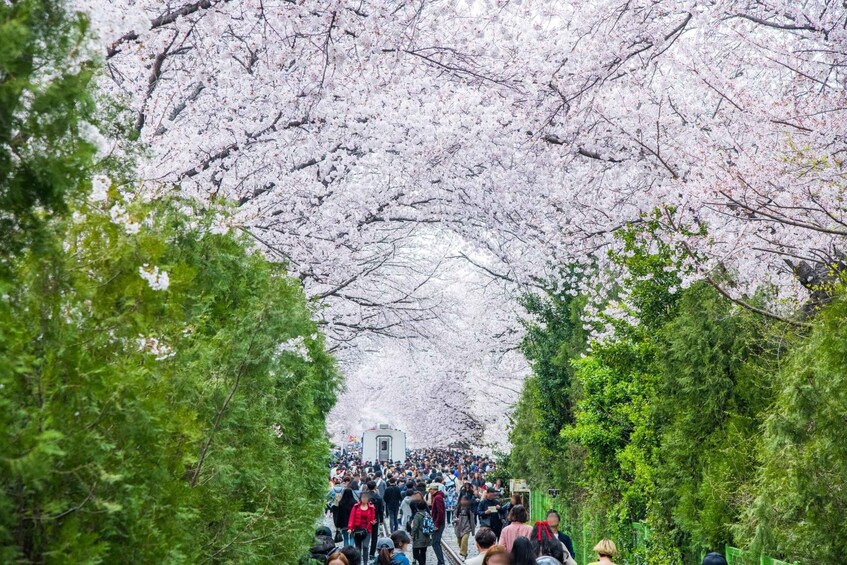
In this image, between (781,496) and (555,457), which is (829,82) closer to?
(781,496)

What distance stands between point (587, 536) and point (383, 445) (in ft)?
152

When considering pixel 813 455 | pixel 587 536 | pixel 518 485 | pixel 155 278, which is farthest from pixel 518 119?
pixel 518 485

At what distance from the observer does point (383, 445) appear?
2498 inches

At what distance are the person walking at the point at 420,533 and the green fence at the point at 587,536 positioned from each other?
2.75 m

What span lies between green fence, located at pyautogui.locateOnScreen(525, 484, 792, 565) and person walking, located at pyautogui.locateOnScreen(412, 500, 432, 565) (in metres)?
2.75

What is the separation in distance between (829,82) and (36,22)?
11.0m

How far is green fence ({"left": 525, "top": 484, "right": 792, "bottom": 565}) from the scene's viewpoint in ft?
31.3

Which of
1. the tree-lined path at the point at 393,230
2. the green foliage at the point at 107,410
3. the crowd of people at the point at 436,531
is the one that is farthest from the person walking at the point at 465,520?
the green foliage at the point at 107,410

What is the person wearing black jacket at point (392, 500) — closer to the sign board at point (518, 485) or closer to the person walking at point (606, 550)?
the sign board at point (518, 485)

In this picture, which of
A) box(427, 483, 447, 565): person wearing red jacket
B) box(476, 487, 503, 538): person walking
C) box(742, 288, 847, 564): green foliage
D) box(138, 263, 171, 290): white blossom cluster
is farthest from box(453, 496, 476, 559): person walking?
box(138, 263, 171, 290): white blossom cluster

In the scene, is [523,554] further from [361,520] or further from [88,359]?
[361,520]

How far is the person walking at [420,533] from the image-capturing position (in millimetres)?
18781

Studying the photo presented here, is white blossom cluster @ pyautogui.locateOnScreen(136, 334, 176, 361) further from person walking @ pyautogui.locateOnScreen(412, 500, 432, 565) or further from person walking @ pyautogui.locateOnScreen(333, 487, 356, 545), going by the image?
person walking @ pyautogui.locateOnScreen(333, 487, 356, 545)

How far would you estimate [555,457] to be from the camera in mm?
20031
